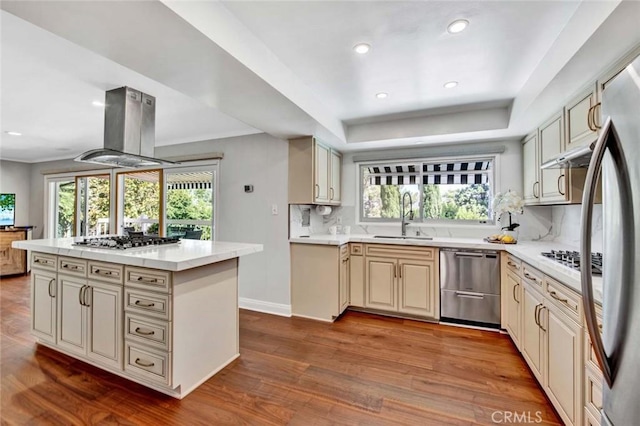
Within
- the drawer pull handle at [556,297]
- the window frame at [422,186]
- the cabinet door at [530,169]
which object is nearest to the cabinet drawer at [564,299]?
the drawer pull handle at [556,297]

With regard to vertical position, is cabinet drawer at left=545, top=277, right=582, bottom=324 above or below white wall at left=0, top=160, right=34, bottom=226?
below

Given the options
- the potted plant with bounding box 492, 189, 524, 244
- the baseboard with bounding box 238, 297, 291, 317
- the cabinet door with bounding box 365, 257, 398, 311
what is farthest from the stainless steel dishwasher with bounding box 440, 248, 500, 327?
the baseboard with bounding box 238, 297, 291, 317

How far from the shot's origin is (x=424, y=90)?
2.62 meters

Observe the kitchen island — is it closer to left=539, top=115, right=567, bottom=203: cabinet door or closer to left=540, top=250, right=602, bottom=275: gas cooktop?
left=540, top=250, right=602, bottom=275: gas cooktop

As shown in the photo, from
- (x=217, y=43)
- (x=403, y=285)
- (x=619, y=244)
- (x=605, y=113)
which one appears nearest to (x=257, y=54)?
(x=217, y=43)

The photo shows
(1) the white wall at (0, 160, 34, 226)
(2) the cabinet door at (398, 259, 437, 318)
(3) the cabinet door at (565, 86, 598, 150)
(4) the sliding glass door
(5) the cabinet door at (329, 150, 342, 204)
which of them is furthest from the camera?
(1) the white wall at (0, 160, 34, 226)

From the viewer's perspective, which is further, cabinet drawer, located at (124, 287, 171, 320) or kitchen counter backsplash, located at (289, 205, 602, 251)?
kitchen counter backsplash, located at (289, 205, 602, 251)

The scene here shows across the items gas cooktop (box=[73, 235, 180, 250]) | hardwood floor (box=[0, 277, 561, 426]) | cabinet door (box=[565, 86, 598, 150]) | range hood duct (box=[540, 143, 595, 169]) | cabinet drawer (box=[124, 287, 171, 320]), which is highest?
cabinet door (box=[565, 86, 598, 150])

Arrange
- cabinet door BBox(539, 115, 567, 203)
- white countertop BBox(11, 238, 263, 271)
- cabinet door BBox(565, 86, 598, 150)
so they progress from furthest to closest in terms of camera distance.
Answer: cabinet door BBox(539, 115, 567, 203) < cabinet door BBox(565, 86, 598, 150) < white countertop BBox(11, 238, 263, 271)

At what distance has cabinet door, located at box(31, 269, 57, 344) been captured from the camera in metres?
2.40

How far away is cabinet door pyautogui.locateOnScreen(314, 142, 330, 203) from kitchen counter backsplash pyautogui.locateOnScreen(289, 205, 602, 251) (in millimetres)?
359

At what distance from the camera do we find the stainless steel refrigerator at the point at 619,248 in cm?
69

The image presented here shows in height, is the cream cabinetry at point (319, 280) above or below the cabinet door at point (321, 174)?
below

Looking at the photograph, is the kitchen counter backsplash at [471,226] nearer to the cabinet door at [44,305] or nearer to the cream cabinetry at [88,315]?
the cream cabinetry at [88,315]
